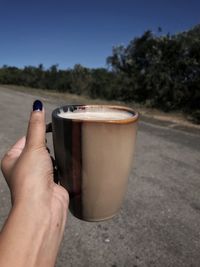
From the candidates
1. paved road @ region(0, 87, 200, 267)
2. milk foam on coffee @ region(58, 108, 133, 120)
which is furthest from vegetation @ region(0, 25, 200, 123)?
milk foam on coffee @ region(58, 108, 133, 120)

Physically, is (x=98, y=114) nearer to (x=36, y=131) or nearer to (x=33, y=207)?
(x=36, y=131)

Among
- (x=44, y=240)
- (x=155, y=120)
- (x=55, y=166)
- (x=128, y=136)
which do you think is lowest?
(x=155, y=120)

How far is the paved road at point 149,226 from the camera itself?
1.94m

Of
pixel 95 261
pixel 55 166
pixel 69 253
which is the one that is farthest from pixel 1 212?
pixel 55 166

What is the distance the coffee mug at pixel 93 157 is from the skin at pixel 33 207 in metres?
0.04

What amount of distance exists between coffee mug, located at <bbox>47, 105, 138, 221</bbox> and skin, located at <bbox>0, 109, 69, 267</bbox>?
36 millimetres

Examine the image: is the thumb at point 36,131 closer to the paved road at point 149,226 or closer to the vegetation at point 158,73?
the paved road at point 149,226

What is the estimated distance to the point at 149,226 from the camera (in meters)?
2.28

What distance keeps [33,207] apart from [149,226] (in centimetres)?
174

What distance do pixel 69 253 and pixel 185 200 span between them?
4.07 feet

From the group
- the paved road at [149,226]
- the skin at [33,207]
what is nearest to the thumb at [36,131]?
the skin at [33,207]

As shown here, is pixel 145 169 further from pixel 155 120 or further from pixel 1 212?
pixel 155 120

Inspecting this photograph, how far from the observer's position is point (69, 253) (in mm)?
1980

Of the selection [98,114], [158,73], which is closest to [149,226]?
[98,114]
